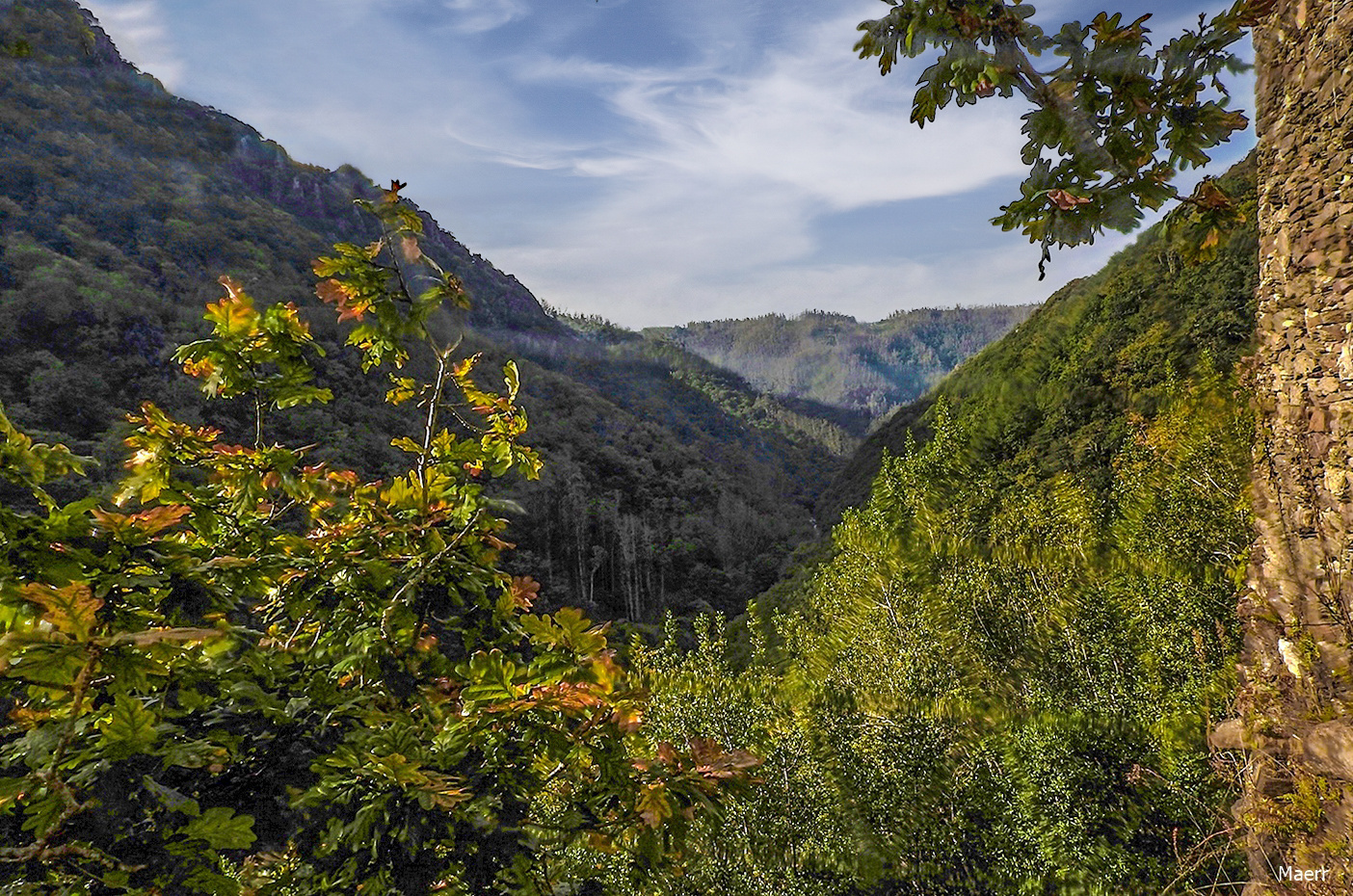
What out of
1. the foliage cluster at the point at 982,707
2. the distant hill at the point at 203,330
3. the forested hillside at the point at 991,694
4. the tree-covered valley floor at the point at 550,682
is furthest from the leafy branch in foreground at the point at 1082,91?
the distant hill at the point at 203,330

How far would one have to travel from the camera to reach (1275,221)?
101 inches

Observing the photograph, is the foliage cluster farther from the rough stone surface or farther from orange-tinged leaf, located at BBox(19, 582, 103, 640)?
orange-tinged leaf, located at BBox(19, 582, 103, 640)

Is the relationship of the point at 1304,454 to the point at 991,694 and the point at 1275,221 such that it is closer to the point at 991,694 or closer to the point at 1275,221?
the point at 1275,221

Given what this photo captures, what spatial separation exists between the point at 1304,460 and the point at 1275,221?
1.04m

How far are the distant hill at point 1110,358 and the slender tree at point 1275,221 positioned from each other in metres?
15.7

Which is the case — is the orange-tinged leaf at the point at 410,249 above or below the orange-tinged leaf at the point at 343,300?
above

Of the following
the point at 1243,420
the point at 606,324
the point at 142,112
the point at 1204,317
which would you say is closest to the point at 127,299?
the point at 142,112

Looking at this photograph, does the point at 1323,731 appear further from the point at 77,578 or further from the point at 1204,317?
the point at 1204,317

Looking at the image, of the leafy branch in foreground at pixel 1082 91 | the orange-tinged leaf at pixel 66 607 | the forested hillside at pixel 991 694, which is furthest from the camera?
the forested hillside at pixel 991 694

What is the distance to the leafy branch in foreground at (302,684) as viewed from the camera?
4.16 ft

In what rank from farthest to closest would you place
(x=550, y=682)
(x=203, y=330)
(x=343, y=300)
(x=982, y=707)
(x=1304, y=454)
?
(x=203, y=330) < (x=982, y=707) < (x=1304, y=454) < (x=343, y=300) < (x=550, y=682)

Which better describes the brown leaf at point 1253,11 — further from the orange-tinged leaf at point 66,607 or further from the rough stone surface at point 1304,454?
the orange-tinged leaf at point 66,607

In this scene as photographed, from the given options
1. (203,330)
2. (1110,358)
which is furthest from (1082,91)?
(203,330)

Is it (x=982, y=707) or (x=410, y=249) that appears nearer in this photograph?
(x=410, y=249)
